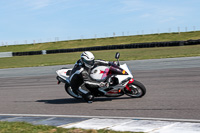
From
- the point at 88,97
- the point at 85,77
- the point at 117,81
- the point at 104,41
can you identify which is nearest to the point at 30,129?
the point at 88,97

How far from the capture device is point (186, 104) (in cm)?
728

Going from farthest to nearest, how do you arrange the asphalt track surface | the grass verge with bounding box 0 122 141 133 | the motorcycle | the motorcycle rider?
the motorcycle rider, the motorcycle, the asphalt track surface, the grass verge with bounding box 0 122 141 133

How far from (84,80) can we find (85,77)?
90 millimetres

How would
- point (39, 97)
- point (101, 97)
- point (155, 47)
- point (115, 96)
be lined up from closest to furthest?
point (115, 96), point (101, 97), point (39, 97), point (155, 47)

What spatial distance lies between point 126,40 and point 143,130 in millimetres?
52079

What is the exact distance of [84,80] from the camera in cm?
846

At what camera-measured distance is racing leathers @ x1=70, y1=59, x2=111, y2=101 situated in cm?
842

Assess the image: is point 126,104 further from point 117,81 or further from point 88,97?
point 88,97

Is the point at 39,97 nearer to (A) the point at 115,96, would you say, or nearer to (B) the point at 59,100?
(B) the point at 59,100

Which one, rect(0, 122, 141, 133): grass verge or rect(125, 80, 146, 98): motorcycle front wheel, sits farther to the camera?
rect(125, 80, 146, 98): motorcycle front wheel

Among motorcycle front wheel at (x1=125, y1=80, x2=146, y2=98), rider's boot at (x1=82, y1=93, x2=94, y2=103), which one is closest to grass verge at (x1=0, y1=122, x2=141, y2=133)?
rider's boot at (x1=82, y1=93, x2=94, y2=103)

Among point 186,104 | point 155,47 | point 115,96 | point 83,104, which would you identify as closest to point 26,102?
point 83,104

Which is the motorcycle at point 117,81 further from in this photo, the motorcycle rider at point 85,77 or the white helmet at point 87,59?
the white helmet at point 87,59

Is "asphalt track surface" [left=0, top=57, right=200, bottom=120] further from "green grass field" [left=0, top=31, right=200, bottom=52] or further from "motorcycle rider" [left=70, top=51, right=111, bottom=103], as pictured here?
"green grass field" [left=0, top=31, right=200, bottom=52]
